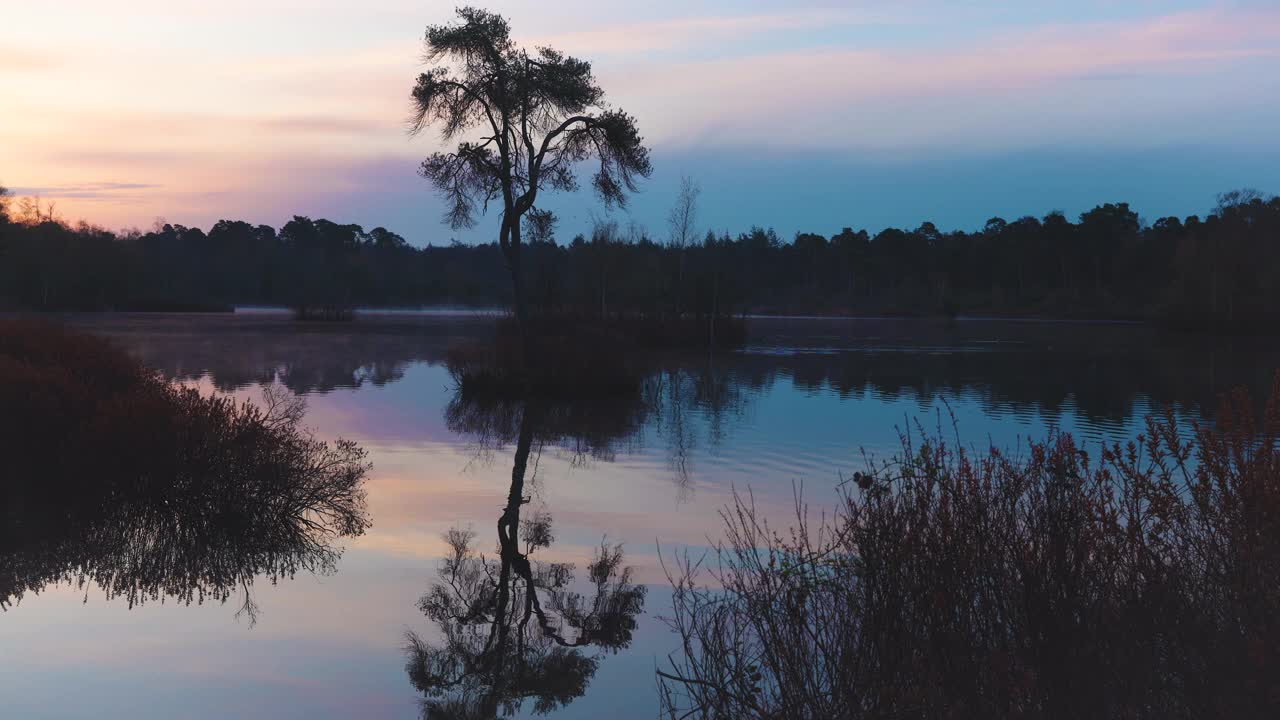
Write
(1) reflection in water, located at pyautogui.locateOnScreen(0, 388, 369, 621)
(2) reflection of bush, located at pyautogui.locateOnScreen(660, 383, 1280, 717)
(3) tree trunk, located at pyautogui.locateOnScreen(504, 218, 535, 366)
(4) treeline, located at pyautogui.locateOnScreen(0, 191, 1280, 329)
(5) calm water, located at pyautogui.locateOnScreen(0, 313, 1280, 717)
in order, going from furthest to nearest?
(4) treeline, located at pyautogui.locateOnScreen(0, 191, 1280, 329) → (3) tree trunk, located at pyautogui.locateOnScreen(504, 218, 535, 366) → (1) reflection in water, located at pyautogui.locateOnScreen(0, 388, 369, 621) → (5) calm water, located at pyautogui.locateOnScreen(0, 313, 1280, 717) → (2) reflection of bush, located at pyautogui.locateOnScreen(660, 383, 1280, 717)

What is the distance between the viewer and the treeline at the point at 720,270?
57.9 meters

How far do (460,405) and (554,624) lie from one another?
57.6ft

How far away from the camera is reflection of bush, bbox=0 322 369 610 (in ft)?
31.1

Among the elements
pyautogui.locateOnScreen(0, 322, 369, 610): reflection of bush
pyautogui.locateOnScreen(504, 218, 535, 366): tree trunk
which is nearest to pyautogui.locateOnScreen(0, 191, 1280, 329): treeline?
pyautogui.locateOnScreen(504, 218, 535, 366): tree trunk

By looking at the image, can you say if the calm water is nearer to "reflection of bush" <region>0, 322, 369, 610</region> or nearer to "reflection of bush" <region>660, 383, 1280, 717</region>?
"reflection of bush" <region>0, 322, 369, 610</region>

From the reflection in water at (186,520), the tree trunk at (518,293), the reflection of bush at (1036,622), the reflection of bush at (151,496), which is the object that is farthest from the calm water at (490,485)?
the tree trunk at (518,293)

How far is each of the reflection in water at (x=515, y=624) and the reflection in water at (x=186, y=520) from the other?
1.70 metres

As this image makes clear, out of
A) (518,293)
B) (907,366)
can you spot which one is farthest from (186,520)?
(907,366)

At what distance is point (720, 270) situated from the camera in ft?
178

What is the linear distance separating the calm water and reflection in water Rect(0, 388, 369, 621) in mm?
395

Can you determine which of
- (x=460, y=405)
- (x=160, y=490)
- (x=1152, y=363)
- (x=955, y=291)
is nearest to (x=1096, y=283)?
(x=955, y=291)

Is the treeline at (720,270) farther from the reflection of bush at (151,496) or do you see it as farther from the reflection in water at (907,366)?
the reflection of bush at (151,496)

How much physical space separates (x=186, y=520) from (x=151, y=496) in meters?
0.63

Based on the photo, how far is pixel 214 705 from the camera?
6645 mm
